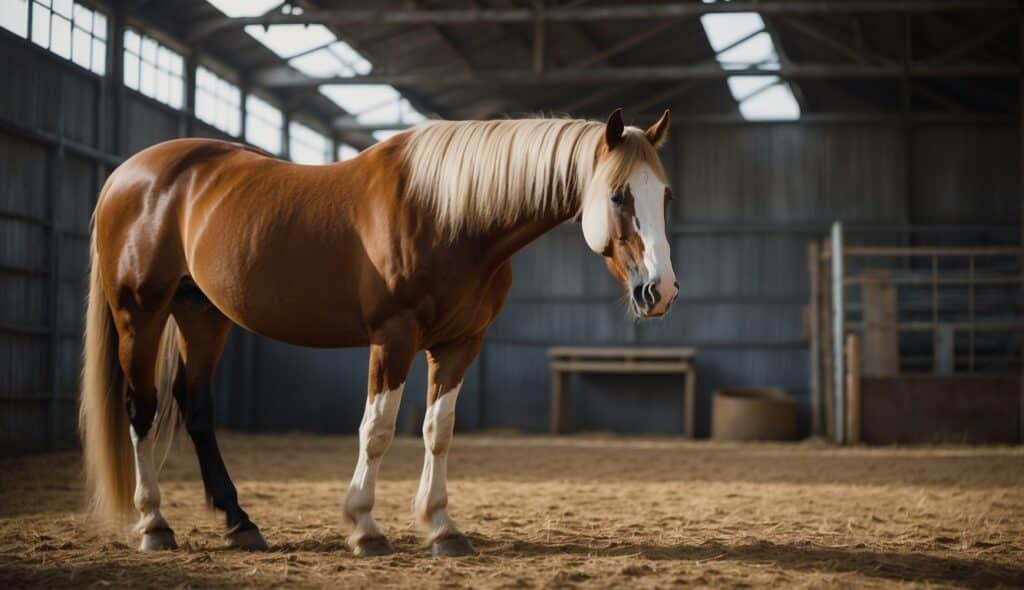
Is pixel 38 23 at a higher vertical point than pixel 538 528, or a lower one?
higher

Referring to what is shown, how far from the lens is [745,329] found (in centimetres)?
Result: 1495

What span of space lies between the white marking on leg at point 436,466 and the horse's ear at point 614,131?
1.07m

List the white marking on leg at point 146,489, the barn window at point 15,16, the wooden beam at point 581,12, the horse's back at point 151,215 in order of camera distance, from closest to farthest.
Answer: the white marking on leg at point 146,489, the horse's back at point 151,215, the barn window at point 15,16, the wooden beam at point 581,12

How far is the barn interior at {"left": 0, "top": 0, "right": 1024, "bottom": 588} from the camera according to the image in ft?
13.5

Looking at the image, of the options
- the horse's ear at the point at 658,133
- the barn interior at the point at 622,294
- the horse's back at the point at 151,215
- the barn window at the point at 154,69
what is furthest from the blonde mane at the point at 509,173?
the barn window at the point at 154,69

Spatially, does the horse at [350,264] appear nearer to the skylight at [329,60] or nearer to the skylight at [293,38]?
the skylight at [329,60]

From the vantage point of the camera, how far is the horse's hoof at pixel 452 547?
11.6 feet

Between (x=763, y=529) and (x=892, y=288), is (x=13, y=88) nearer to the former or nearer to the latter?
(x=763, y=529)

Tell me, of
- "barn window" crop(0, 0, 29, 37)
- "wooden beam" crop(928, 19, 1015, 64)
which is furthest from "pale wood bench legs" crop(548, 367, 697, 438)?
"barn window" crop(0, 0, 29, 37)

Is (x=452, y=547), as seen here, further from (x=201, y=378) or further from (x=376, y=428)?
(x=201, y=378)

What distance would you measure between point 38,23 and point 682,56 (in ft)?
30.4

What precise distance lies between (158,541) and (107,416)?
24.1 inches

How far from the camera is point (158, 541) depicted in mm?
3723

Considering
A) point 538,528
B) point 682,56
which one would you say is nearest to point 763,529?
point 538,528
